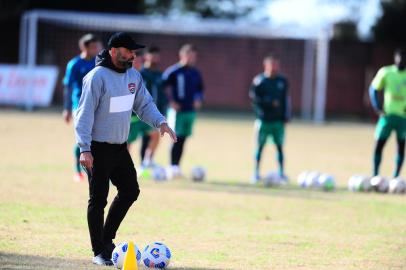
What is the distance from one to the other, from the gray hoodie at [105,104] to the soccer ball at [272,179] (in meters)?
7.36

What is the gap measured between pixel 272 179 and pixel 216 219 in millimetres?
4161

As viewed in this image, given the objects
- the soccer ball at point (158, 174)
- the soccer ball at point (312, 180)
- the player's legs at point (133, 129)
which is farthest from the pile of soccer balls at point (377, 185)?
the player's legs at point (133, 129)

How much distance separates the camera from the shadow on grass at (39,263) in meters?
8.19

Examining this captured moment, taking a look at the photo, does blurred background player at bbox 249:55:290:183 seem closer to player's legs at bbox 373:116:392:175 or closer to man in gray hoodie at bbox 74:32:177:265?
player's legs at bbox 373:116:392:175

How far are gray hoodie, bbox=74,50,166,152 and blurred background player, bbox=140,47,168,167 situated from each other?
7471 millimetres

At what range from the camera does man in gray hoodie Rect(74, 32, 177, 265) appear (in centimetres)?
833

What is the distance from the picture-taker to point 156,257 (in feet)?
27.3

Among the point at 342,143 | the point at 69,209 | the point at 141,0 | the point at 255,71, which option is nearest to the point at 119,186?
the point at 69,209

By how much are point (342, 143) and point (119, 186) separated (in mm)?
17636

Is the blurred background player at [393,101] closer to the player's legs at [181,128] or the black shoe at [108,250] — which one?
the player's legs at [181,128]

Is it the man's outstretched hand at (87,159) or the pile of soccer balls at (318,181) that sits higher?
the man's outstretched hand at (87,159)

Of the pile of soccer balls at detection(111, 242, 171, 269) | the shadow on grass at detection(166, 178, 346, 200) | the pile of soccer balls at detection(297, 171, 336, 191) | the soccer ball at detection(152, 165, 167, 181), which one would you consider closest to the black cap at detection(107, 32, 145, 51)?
the pile of soccer balls at detection(111, 242, 171, 269)

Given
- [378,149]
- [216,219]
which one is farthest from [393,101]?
[216,219]

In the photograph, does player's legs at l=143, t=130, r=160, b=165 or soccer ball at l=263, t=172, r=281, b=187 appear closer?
soccer ball at l=263, t=172, r=281, b=187
